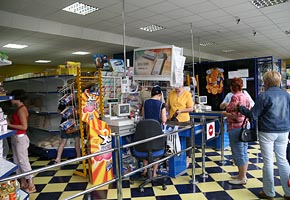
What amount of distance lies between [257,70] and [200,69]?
1823 millimetres

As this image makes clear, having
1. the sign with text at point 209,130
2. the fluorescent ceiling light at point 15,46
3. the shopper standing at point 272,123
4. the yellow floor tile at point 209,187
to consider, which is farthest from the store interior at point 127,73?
the shopper standing at point 272,123

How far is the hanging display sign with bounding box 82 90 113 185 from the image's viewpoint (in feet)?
11.3

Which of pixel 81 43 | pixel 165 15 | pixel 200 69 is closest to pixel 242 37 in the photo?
pixel 200 69

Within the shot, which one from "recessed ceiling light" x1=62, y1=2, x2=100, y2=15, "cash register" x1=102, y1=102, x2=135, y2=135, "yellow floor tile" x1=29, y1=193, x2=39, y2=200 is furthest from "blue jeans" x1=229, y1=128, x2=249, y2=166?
"recessed ceiling light" x1=62, y1=2, x2=100, y2=15

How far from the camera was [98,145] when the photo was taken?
3486mm

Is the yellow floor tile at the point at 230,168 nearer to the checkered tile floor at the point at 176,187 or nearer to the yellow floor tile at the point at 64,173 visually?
the checkered tile floor at the point at 176,187

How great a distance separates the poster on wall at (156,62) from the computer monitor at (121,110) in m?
0.52

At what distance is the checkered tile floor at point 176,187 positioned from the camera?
3109 mm

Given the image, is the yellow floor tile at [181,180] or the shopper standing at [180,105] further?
the shopper standing at [180,105]

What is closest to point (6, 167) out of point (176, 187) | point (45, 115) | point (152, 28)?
point (176, 187)

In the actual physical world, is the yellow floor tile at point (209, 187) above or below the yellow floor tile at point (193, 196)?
above

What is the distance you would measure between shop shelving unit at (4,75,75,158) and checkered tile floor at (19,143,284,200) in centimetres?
98

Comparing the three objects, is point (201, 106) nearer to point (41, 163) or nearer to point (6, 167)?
point (41, 163)

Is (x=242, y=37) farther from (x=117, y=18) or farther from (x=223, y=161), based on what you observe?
(x=223, y=161)
